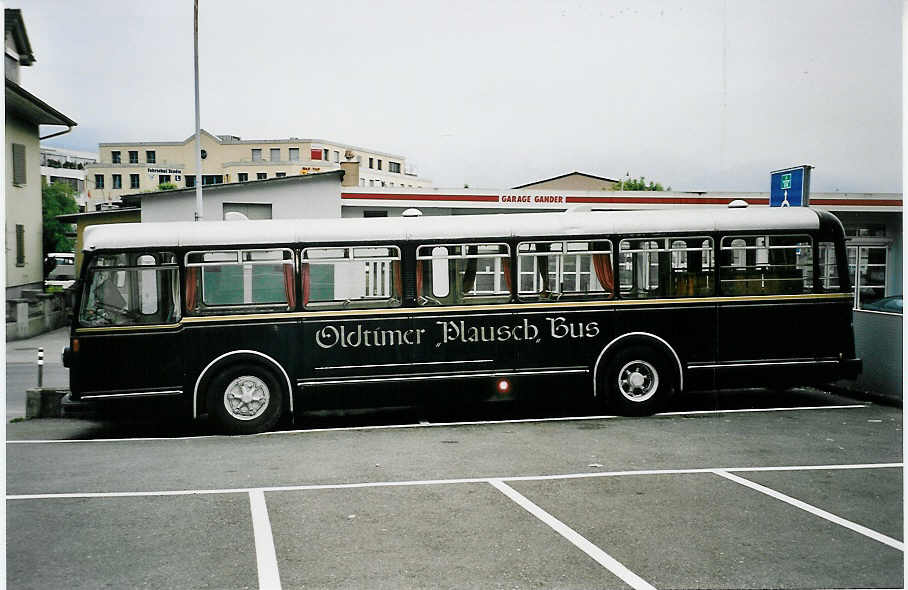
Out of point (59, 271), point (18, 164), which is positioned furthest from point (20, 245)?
point (59, 271)

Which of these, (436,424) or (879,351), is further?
(879,351)

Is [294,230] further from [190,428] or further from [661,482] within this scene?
[661,482]

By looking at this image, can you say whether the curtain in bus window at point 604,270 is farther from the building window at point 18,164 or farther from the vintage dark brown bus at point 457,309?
the building window at point 18,164

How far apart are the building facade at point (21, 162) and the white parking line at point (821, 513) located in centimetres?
591

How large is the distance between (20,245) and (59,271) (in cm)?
167

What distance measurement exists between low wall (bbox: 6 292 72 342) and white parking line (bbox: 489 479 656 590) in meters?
4.38

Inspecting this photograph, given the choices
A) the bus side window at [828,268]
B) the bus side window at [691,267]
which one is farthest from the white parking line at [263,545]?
the bus side window at [828,268]

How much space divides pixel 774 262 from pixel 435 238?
4152mm

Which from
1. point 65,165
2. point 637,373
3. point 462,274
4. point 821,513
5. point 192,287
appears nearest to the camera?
point 821,513

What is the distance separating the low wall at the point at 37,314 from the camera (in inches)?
310

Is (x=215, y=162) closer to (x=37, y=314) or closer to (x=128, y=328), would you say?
(x=128, y=328)

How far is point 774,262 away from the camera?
11062mm

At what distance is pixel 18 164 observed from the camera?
7273 mm

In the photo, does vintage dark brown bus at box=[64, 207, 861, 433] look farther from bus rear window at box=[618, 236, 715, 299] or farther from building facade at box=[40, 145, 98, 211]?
building facade at box=[40, 145, 98, 211]
